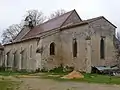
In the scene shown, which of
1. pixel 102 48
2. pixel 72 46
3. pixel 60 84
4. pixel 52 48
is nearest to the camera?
pixel 60 84

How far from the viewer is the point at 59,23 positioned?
48.2 meters

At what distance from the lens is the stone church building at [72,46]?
129 ft

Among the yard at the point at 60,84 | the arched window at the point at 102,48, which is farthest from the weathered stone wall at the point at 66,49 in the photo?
the yard at the point at 60,84

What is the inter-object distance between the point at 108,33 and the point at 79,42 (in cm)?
449

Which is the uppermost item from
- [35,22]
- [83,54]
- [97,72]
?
[35,22]

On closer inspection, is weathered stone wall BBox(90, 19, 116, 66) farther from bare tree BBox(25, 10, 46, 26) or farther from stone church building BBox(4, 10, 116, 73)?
bare tree BBox(25, 10, 46, 26)

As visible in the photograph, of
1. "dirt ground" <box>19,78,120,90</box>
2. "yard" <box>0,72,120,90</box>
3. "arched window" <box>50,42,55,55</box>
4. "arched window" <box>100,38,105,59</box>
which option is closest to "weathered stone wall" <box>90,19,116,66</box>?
"arched window" <box>100,38,105,59</box>

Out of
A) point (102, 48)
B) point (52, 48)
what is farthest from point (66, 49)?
point (102, 48)

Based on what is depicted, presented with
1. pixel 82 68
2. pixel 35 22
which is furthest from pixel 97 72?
pixel 35 22

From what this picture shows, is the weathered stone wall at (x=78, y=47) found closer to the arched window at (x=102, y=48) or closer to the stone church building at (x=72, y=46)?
the stone church building at (x=72, y=46)

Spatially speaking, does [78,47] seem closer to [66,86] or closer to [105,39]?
[105,39]

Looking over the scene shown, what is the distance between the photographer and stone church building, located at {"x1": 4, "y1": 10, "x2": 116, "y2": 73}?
3947 centimetres

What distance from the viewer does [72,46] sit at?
42906mm

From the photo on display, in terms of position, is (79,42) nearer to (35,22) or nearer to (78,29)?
(78,29)
